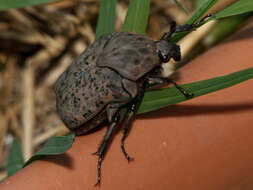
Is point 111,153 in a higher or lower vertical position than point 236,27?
lower

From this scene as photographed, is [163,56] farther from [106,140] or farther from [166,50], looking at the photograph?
[106,140]

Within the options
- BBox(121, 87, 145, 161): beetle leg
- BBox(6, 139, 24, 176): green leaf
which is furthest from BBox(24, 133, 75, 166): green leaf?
BBox(6, 139, 24, 176): green leaf

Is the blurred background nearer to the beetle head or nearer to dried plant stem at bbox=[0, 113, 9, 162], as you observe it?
dried plant stem at bbox=[0, 113, 9, 162]

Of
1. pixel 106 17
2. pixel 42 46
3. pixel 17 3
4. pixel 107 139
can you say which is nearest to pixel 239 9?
pixel 106 17

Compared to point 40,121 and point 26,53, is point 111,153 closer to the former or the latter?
point 40,121

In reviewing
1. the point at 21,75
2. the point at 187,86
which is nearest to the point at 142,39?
the point at 187,86

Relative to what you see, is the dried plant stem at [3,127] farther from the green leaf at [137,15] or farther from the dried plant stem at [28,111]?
the green leaf at [137,15]

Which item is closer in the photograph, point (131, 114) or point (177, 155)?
point (177, 155)
